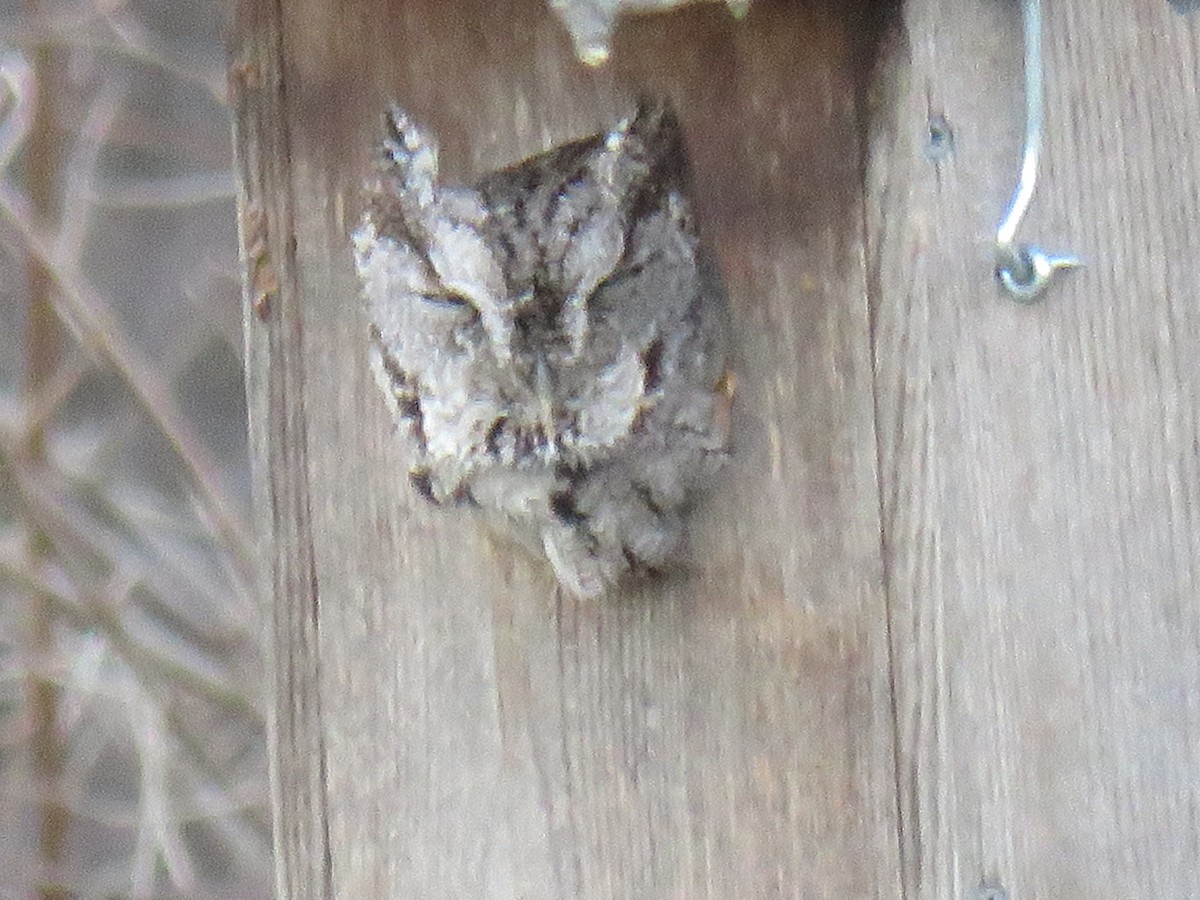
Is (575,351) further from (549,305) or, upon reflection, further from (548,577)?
(548,577)

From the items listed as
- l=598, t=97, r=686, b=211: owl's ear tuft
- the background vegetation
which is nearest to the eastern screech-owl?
l=598, t=97, r=686, b=211: owl's ear tuft

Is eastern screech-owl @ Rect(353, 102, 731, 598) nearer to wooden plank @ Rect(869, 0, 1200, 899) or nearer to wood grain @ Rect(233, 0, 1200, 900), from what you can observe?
wood grain @ Rect(233, 0, 1200, 900)

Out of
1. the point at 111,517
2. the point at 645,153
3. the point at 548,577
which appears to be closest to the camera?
the point at 645,153

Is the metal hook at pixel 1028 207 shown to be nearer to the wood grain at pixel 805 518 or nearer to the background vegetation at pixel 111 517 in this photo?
the wood grain at pixel 805 518

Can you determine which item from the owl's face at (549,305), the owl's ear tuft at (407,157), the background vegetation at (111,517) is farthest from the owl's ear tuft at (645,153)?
the background vegetation at (111,517)

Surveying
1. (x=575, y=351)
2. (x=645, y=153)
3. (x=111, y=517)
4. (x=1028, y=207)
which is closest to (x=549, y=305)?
(x=575, y=351)

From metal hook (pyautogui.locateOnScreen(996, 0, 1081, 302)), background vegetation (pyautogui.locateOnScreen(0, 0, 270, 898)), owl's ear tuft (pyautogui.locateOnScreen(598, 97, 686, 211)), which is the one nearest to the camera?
metal hook (pyautogui.locateOnScreen(996, 0, 1081, 302))

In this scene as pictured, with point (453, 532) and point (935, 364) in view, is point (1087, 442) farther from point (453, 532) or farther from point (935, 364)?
point (453, 532)

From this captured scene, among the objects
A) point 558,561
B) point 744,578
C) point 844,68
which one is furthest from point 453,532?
point 844,68
